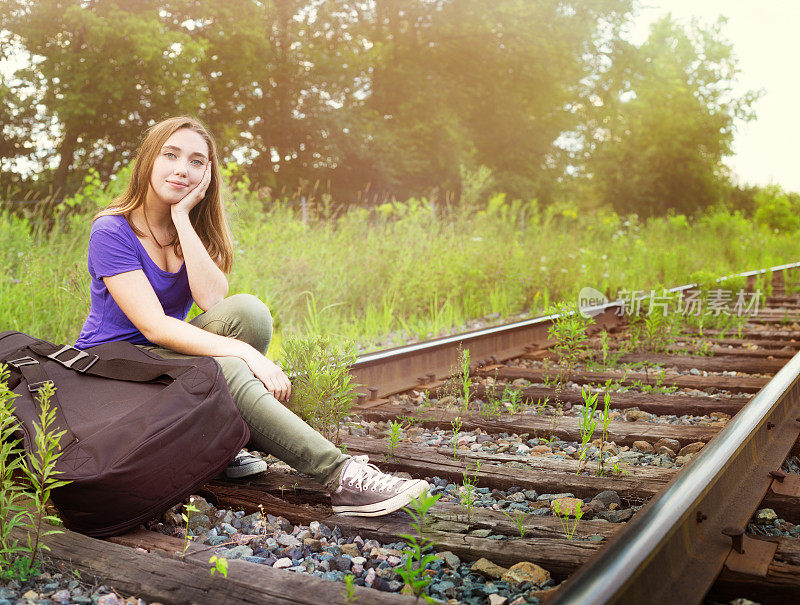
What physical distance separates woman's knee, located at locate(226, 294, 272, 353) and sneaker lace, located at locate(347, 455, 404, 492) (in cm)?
66

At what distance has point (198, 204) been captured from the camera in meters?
2.95

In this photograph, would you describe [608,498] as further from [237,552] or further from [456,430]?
[237,552]

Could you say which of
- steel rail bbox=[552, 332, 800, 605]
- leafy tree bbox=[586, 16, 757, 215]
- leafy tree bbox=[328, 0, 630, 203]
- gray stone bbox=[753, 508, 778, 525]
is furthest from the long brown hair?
leafy tree bbox=[586, 16, 757, 215]

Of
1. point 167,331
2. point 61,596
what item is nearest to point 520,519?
point 61,596

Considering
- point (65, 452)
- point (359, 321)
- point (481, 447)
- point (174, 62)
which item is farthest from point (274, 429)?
point (174, 62)

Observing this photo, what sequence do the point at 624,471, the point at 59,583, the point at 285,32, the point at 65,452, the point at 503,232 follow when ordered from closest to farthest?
the point at 59,583
the point at 65,452
the point at 624,471
the point at 503,232
the point at 285,32

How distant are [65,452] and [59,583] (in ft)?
1.11

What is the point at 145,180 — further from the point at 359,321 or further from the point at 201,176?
the point at 359,321

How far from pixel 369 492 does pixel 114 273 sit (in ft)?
3.78

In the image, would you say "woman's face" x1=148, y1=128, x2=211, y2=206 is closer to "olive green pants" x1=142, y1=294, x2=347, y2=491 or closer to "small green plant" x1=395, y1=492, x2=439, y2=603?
"olive green pants" x1=142, y1=294, x2=347, y2=491

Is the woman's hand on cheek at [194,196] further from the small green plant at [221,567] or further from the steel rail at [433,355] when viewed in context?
the small green plant at [221,567]

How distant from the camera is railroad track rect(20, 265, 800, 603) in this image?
1.67 meters

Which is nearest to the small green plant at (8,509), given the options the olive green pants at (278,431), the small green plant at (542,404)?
the olive green pants at (278,431)

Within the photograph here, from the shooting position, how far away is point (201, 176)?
9.24 feet
